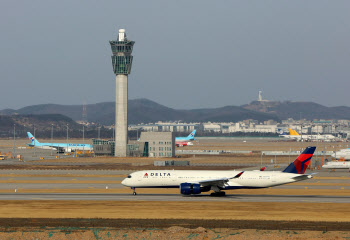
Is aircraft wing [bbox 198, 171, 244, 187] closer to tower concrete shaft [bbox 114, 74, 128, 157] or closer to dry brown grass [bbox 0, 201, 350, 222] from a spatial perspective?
dry brown grass [bbox 0, 201, 350, 222]

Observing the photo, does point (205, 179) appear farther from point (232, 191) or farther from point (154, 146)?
point (154, 146)

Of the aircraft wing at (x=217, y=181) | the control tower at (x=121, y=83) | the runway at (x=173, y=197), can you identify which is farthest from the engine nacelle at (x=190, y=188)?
the control tower at (x=121, y=83)

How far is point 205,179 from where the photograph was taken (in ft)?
232

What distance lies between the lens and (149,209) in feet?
192

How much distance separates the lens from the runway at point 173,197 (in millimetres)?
66875

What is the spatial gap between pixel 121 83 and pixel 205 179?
9190 centimetres

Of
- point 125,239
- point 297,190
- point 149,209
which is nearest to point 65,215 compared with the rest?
point 149,209

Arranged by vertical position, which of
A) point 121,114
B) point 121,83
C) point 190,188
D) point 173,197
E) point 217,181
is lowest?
point 173,197

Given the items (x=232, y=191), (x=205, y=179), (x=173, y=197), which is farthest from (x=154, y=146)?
(x=173, y=197)

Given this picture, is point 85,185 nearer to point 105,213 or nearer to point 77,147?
point 105,213

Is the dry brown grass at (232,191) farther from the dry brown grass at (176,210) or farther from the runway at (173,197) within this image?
the dry brown grass at (176,210)

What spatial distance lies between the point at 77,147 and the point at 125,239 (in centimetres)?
15979

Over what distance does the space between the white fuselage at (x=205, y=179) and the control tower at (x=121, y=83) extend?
8911cm

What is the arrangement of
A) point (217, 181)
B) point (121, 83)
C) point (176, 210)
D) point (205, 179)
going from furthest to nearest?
1. point (121, 83)
2. point (205, 179)
3. point (217, 181)
4. point (176, 210)
